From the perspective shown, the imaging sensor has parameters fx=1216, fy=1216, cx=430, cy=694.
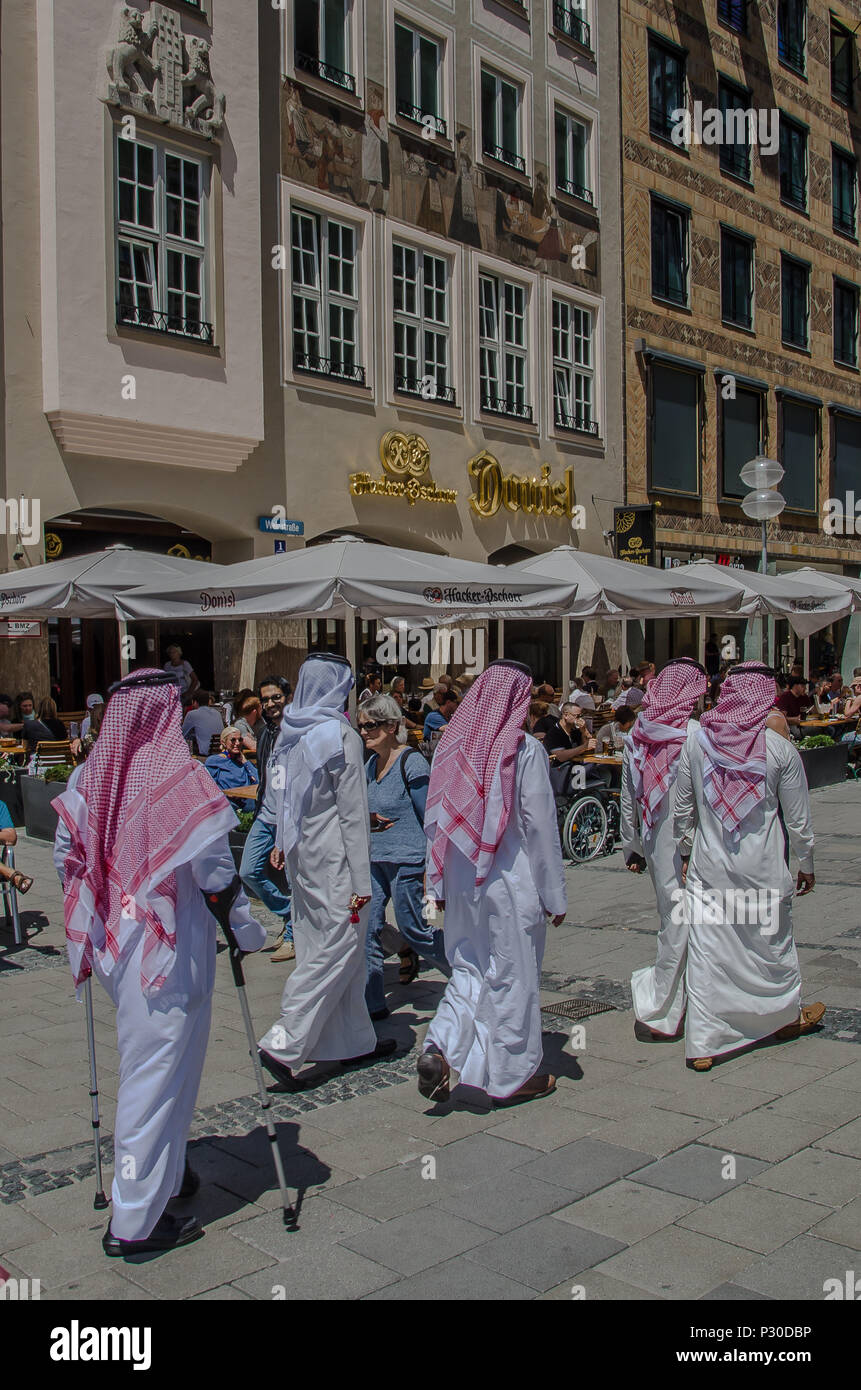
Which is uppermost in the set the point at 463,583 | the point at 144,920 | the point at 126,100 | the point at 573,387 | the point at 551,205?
the point at 551,205

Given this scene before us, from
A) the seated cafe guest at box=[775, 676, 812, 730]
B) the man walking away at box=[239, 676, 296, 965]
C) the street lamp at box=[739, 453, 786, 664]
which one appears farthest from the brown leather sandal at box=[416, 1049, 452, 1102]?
the seated cafe guest at box=[775, 676, 812, 730]

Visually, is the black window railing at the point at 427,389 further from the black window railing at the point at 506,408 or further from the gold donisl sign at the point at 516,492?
the gold donisl sign at the point at 516,492

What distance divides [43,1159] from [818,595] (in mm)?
15216

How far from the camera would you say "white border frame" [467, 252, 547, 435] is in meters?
20.5

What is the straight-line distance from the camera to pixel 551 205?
22.3 metres

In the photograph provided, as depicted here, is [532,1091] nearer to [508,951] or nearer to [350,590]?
[508,951]

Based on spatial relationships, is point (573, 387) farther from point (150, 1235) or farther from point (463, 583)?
point (150, 1235)

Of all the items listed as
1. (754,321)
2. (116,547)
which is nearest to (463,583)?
(116,547)

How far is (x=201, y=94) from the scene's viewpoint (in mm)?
15656

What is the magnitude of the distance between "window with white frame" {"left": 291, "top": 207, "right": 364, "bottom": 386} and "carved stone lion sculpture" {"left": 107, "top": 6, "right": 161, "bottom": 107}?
9.92 feet

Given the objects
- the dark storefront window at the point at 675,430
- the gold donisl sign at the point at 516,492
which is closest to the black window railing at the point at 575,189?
the dark storefront window at the point at 675,430

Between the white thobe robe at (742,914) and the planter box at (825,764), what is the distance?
32.8 feet

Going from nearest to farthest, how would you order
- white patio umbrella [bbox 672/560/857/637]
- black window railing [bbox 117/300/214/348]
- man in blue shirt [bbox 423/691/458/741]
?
man in blue shirt [bbox 423/691/458/741] < black window railing [bbox 117/300/214/348] < white patio umbrella [bbox 672/560/857/637]

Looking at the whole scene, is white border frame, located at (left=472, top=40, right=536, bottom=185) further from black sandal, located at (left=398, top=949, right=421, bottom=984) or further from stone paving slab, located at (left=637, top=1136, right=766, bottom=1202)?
stone paving slab, located at (left=637, top=1136, right=766, bottom=1202)
